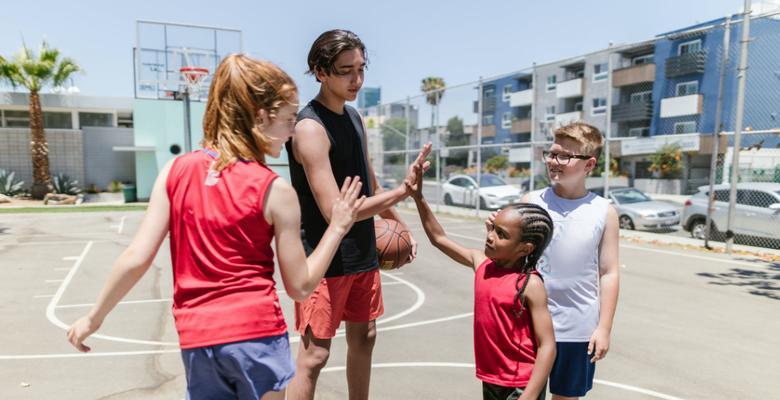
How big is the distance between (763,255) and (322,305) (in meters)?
11.0

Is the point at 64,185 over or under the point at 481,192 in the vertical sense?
under

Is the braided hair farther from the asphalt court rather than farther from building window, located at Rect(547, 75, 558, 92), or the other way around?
building window, located at Rect(547, 75, 558, 92)

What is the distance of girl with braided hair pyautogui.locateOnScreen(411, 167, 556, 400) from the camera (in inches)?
90.4

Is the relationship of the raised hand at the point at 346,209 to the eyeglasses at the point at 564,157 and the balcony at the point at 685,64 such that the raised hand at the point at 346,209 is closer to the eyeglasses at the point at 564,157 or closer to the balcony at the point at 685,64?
the eyeglasses at the point at 564,157

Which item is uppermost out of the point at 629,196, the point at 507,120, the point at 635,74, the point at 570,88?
the point at 570,88

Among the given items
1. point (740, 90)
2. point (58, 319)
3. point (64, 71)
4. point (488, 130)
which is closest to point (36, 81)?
point (64, 71)

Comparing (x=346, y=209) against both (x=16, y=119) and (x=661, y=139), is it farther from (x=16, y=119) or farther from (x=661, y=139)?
(x=16, y=119)

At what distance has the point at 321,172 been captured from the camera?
8.39ft

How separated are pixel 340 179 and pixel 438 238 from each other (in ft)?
1.81


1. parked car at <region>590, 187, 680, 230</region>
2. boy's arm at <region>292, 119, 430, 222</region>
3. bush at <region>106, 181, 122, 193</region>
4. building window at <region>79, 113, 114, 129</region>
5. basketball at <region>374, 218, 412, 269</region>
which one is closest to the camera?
boy's arm at <region>292, 119, 430, 222</region>

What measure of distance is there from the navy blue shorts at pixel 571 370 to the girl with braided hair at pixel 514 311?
302 mm

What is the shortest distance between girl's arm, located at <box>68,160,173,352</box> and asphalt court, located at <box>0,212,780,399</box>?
2460 millimetres

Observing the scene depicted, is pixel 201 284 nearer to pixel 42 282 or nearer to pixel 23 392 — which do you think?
pixel 23 392

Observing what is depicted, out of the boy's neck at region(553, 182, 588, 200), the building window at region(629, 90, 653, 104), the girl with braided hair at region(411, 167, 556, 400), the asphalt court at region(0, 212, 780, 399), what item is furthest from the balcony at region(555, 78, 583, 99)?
the girl with braided hair at region(411, 167, 556, 400)
